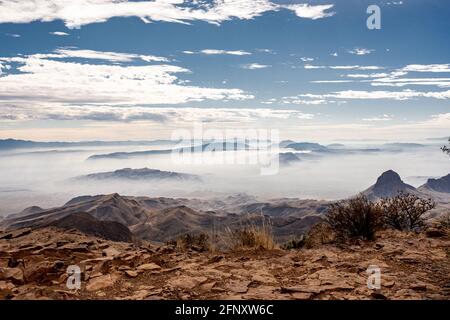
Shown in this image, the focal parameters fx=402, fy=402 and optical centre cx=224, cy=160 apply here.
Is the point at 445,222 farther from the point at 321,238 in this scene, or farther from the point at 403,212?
the point at 321,238

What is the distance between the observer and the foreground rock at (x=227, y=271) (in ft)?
20.7

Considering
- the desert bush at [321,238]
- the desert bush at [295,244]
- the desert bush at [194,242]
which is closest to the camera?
the desert bush at [194,242]

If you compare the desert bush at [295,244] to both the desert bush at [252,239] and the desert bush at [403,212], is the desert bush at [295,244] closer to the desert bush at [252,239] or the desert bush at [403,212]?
the desert bush at [252,239]

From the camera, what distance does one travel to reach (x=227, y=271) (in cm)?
766

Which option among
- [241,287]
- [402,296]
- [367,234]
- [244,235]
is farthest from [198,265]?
[367,234]

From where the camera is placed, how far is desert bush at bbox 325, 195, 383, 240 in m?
10.6

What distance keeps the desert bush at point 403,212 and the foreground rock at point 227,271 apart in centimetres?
272

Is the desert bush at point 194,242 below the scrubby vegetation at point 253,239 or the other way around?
below

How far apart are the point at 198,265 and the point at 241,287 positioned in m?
1.58

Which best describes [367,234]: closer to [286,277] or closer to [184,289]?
[286,277]

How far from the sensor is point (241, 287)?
21.9 ft

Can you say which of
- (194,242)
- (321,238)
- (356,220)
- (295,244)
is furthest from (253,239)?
(356,220)

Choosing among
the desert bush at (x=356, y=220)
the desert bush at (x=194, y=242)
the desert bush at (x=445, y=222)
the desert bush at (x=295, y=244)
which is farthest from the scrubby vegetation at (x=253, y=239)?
the desert bush at (x=445, y=222)

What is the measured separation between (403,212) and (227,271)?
8.37m
